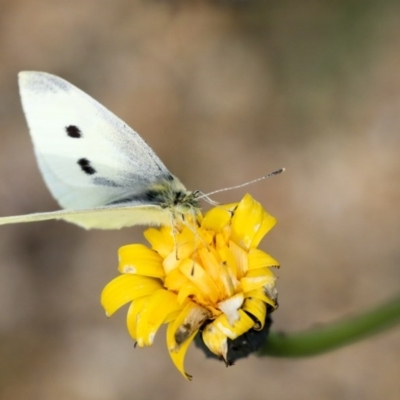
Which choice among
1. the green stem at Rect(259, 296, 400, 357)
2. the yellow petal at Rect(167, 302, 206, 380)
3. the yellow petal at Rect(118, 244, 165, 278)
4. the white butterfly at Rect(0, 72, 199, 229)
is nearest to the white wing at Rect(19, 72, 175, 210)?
the white butterfly at Rect(0, 72, 199, 229)

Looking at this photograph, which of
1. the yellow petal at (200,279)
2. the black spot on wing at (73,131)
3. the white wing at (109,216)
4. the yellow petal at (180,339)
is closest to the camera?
the yellow petal at (180,339)

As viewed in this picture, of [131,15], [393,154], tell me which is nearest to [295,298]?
[393,154]

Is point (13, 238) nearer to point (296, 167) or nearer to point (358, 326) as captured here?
point (296, 167)

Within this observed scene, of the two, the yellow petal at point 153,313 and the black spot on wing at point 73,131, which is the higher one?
the black spot on wing at point 73,131

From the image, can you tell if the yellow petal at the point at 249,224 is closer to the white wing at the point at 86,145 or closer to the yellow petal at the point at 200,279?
the yellow petal at the point at 200,279

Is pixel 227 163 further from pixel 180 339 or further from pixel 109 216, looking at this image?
pixel 180 339

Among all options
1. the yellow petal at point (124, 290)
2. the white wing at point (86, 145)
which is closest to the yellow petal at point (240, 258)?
the yellow petal at point (124, 290)

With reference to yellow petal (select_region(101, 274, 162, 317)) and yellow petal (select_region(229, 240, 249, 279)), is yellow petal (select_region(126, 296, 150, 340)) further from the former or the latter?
yellow petal (select_region(229, 240, 249, 279))
